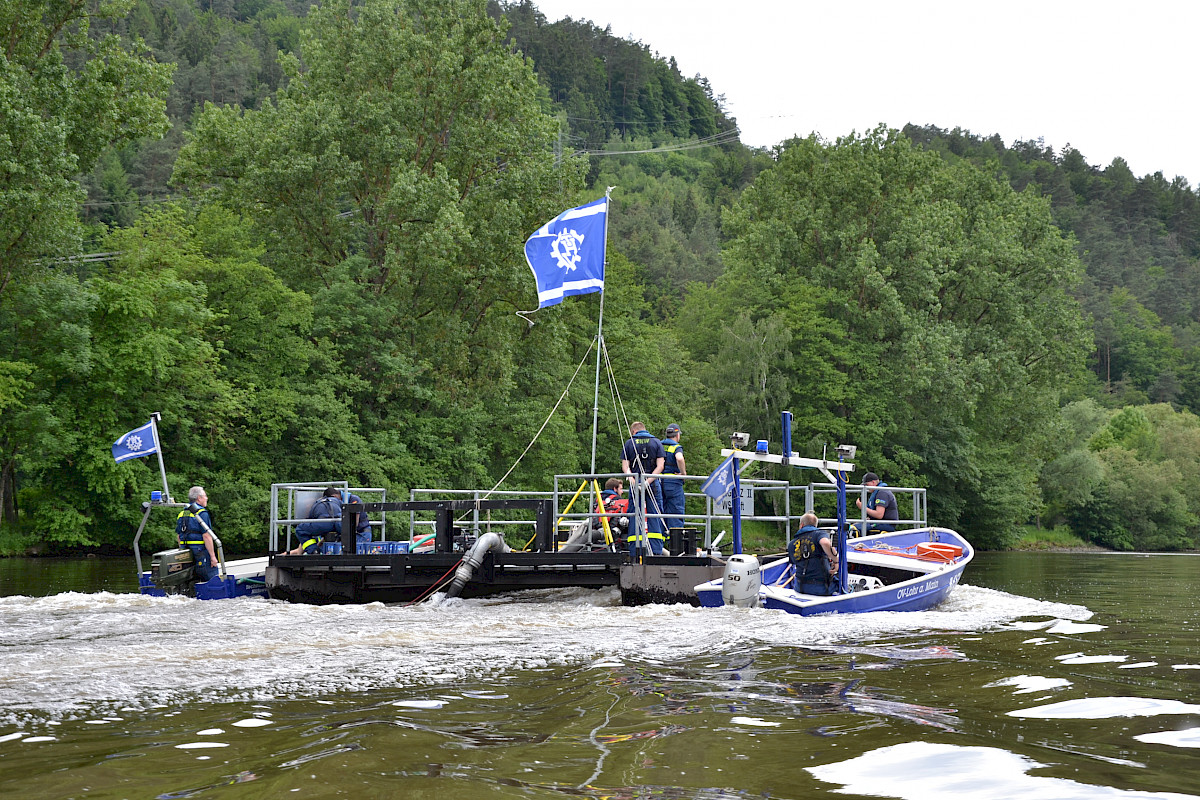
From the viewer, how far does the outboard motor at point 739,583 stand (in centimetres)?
1484

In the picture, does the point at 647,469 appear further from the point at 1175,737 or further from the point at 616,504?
the point at 1175,737

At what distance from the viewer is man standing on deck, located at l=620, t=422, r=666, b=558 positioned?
16188 millimetres

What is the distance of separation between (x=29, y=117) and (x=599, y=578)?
815 inches

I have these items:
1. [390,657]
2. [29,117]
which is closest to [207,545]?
[390,657]

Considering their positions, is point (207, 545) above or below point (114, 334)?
below

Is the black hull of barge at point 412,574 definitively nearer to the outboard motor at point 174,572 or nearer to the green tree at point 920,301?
the outboard motor at point 174,572

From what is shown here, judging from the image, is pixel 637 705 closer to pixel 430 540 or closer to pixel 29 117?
pixel 430 540

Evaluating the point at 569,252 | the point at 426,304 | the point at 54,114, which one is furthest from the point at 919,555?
the point at 54,114

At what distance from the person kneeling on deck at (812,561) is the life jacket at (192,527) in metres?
8.77

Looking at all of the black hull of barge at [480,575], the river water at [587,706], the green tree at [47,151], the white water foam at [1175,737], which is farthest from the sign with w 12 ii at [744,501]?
the green tree at [47,151]

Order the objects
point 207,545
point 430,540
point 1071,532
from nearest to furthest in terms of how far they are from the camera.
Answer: point 207,545, point 430,540, point 1071,532

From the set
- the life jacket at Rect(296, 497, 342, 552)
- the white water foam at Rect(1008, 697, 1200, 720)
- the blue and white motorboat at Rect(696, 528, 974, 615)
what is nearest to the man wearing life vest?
the blue and white motorboat at Rect(696, 528, 974, 615)

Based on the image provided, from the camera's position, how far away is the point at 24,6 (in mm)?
29984

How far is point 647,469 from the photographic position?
17000 mm
